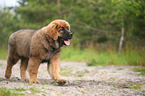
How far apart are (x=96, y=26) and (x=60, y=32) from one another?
13.8 metres

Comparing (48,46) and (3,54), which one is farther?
(3,54)

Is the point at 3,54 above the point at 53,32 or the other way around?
the other way around

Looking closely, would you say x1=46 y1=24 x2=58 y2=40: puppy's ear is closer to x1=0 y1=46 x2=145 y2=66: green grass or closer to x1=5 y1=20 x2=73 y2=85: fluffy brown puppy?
x1=5 y1=20 x2=73 y2=85: fluffy brown puppy

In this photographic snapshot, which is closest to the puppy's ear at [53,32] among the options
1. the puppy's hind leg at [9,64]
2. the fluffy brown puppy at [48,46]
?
the fluffy brown puppy at [48,46]

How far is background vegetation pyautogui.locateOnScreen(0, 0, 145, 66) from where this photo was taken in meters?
10.8

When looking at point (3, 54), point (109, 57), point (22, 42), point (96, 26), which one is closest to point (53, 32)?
point (22, 42)

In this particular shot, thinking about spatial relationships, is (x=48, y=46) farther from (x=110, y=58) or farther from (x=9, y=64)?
(x=110, y=58)

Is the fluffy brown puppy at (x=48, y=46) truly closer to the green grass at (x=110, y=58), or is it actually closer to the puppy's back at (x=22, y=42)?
the puppy's back at (x=22, y=42)

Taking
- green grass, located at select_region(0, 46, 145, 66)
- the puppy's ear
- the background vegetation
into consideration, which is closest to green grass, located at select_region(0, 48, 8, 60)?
the background vegetation

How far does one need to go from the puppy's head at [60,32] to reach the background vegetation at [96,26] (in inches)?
161

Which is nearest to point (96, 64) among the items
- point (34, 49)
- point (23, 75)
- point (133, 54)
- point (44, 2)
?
point (133, 54)

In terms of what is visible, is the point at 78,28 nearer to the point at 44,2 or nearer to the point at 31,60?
the point at 44,2

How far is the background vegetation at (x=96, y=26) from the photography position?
10.8 metres

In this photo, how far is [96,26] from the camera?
19281 millimetres
